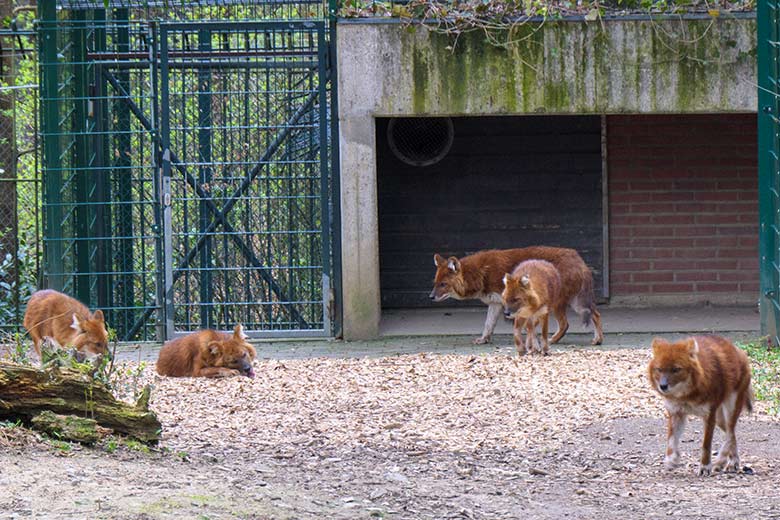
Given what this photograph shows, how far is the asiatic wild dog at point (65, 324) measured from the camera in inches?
409

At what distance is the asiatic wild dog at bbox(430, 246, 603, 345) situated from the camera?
1264 centimetres

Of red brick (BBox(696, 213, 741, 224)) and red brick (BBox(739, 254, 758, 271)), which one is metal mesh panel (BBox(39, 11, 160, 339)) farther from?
red brick (BBox(739, 254, 758, 271))

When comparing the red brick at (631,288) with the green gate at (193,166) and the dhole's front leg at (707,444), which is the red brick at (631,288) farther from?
the dhole's front leg at (707,444)

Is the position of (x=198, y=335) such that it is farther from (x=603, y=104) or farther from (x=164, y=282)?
(x=603, y=104)

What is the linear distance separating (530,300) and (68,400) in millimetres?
5673

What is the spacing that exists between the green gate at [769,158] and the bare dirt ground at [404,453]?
65.0 inches

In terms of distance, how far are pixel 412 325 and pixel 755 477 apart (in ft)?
25.3

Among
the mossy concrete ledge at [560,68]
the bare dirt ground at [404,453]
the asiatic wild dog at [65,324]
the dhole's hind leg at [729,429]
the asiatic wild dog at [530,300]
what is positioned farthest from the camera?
the mossy concrete ledge at [560,68]

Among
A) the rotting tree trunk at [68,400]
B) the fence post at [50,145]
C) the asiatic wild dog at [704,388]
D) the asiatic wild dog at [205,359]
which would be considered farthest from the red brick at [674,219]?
the rotting tree trunk at [68,400]

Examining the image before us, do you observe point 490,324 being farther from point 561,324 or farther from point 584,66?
point 584,66

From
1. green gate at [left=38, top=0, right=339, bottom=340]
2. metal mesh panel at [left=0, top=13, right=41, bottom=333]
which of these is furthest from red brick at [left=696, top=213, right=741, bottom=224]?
metal mesh panel at [left=0, top=13, right=41, bottom=333]

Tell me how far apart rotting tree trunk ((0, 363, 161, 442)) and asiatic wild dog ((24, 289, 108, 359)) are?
276 centimetres

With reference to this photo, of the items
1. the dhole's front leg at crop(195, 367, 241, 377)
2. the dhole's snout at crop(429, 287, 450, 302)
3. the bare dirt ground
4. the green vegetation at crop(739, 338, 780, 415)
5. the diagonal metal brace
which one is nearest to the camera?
the bare dirt ground

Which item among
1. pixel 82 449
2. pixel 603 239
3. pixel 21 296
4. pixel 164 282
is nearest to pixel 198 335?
pixel 164 282
